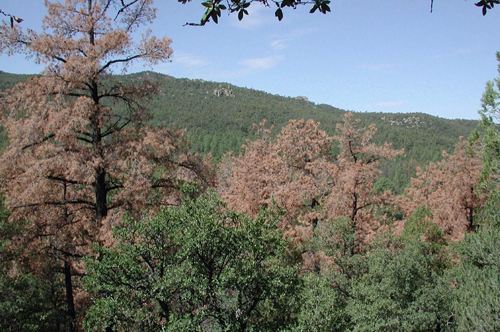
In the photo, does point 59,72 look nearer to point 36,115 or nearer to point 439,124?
point 36,115

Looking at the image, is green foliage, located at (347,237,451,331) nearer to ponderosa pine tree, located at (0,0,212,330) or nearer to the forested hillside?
ponderosa pine tree, located at (0,0,212,330)

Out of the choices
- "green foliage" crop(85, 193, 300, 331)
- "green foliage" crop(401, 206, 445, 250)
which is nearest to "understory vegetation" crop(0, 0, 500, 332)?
"green foliage" crop(85, 193, 300, 331)

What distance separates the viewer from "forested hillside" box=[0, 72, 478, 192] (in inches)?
4341

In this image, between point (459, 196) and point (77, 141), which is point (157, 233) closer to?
point (77, 141)

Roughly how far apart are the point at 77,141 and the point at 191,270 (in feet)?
13.3

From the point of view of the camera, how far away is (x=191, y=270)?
6441 mm

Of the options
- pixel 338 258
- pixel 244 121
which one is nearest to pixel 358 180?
pixel 338 258

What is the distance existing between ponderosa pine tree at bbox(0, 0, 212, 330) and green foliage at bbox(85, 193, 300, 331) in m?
1.38

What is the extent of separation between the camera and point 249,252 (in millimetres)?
6918

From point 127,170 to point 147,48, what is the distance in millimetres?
2985

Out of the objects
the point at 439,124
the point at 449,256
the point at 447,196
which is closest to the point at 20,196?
the point at 449,256

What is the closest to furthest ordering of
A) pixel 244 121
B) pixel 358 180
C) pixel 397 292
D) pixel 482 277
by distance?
1. pixel 482 277
2. pixel 397 292
3. pixel 358 180
4. pixel 244 121

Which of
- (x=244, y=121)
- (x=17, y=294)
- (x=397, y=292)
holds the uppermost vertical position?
(x=244, y=121)

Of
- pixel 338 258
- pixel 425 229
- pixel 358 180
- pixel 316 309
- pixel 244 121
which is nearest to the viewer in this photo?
pixel 316 309
